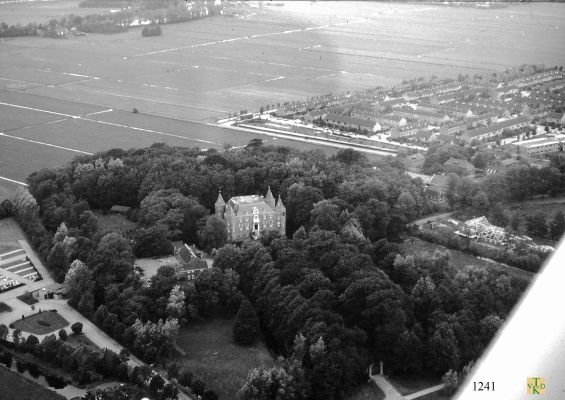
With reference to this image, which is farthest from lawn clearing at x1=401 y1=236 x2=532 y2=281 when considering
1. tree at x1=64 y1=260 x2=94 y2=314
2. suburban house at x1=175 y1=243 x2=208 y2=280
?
tree at x1=64 y1=260 x2=94 y2=314

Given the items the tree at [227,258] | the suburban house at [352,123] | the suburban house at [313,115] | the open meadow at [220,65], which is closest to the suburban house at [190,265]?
the tree at [227,258]

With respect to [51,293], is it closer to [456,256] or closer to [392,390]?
[392,390]

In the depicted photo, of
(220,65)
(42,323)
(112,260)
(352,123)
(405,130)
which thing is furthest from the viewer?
(220,65)

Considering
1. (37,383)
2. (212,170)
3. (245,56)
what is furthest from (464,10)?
(37,383)

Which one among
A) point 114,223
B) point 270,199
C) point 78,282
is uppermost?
point 270,199

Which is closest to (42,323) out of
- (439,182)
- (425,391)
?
(425,391)

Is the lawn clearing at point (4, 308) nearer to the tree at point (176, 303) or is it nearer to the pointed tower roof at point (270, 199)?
the tree at point (176, 303)
